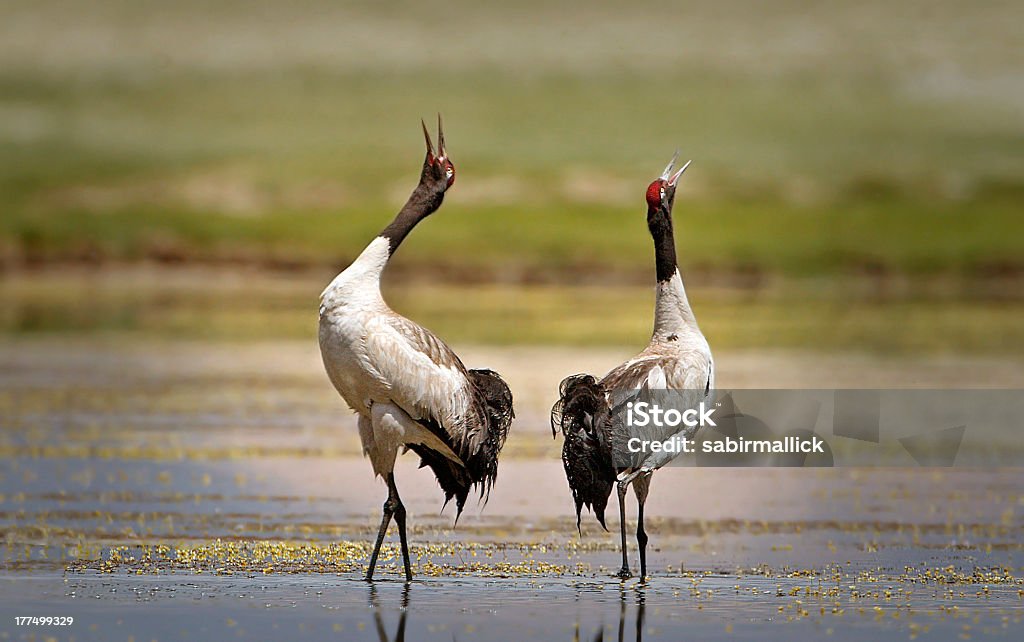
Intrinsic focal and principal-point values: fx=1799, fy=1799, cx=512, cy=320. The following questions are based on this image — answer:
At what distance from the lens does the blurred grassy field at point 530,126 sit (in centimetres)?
9425

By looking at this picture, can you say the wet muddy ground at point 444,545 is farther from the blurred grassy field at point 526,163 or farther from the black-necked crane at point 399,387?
the blurred grassy field at point 526,163

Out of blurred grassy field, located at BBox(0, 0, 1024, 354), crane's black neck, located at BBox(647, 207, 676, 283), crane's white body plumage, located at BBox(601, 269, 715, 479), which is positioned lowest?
crane's white body plumage, located at BBox(601, 269, 715, 479)

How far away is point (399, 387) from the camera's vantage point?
12.9m

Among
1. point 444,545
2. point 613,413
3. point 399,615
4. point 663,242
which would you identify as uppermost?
point 663,242

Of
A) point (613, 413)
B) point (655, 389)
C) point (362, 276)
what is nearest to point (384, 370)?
point (362, 276)

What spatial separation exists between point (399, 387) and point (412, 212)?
5.01 ft

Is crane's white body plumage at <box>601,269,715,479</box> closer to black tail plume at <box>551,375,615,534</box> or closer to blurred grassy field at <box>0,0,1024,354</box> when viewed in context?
black tail plume at <box>551,375,615,534</box>

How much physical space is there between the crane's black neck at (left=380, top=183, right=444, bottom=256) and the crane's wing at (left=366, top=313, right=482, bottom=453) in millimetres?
717

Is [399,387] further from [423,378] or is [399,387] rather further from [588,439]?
[588,439]

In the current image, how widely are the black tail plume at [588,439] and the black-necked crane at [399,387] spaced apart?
81 cm

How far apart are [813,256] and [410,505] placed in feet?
238

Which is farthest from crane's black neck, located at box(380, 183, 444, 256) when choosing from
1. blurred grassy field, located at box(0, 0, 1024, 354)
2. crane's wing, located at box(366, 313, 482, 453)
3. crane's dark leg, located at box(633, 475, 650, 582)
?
blurred grassy field, located at box(0, 0, 1024, 354)

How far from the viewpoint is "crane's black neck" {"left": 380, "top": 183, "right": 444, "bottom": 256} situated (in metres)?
13.6

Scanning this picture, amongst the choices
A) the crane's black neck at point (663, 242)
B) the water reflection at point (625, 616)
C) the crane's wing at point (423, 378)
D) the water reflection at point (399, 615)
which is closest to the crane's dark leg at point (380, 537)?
the water reflection at point (399, 615)
